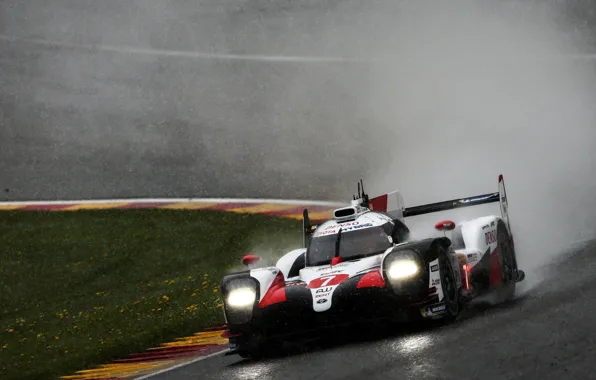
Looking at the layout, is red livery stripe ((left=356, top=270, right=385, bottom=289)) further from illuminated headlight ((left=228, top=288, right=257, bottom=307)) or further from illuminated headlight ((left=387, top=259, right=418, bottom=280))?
illuminated headlight ((left=228, top=288, right=257, bottom=307))

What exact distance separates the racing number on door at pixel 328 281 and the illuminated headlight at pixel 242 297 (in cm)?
53

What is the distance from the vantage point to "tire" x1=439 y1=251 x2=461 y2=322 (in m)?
9.58

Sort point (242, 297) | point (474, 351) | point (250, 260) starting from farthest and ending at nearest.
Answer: point (250, 260)
point (242, 297)
point (474, 351)

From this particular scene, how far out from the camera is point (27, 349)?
12352mm

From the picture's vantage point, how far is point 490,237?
11336 mm

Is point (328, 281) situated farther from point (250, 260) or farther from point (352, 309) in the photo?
point (250, 260)

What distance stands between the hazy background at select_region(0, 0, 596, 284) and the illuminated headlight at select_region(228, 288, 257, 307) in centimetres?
465

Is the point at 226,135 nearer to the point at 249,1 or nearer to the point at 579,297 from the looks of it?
the point at 249,1

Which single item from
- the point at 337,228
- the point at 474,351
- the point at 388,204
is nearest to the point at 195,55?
the point at 388,204

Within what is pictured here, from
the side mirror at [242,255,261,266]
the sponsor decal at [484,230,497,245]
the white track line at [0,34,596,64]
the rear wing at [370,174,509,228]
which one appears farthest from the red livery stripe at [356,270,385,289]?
the white track line at [0,34,596,64]

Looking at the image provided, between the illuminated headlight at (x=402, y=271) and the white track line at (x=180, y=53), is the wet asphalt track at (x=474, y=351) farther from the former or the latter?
the white track line at (x=180, y=53)

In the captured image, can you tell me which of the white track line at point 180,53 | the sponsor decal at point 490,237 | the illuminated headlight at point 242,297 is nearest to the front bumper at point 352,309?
the illuminated headlight at point 242,297

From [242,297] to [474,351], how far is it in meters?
2.49

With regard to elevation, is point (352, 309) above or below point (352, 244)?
below
